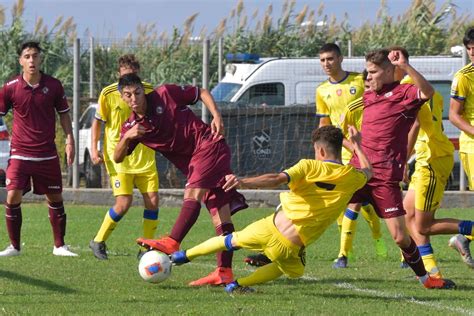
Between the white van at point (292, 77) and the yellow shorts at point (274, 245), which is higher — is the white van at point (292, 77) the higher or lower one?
the lower one

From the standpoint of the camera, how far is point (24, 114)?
1266cm

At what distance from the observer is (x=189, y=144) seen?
1044 cm

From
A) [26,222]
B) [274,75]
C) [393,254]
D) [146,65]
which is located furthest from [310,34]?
[393,254]

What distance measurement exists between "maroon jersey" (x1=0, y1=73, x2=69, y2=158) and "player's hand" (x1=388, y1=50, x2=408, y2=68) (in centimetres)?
419

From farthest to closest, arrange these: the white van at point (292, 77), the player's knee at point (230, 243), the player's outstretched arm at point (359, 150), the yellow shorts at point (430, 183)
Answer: the white van at point (292, 77)
the yellow shorts at point (430, 183)
the player's outstretched arm at point (359, 150)
the player's knee at point (230, 243)

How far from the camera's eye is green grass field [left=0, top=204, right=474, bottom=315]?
29.0 feet

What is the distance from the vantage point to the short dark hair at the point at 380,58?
9992 mm

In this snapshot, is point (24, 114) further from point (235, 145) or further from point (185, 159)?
point (235, 145)

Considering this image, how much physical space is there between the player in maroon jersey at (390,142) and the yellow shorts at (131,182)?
128 inches

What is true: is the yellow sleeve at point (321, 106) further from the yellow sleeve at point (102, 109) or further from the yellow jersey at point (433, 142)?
the yellow sleeve at point (102, 109)

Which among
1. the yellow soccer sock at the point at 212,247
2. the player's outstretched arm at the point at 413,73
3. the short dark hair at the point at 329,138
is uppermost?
the player's outstretched arm at the point at 413,73

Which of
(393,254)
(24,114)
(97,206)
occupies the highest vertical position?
(24,114)

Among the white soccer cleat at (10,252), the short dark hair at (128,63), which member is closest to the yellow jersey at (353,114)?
the short dark hair at (128,63)

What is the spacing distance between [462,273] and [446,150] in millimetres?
1158
